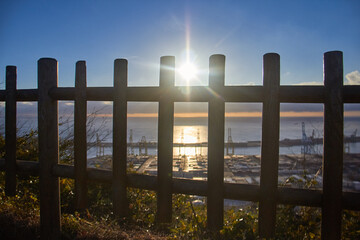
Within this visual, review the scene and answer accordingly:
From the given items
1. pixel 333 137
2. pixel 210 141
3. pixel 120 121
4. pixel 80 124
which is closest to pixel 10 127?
pixel 80 124

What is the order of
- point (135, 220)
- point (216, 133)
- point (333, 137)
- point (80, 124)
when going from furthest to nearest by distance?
point (135, 220) < point (80, 124) < point (216, 133) < point (333, 137)

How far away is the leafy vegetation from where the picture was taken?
8.95 ft

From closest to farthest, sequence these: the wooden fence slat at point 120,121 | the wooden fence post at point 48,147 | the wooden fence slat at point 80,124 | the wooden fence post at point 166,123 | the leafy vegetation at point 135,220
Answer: the wooden fence post at point 166,123 → the wooden fence slat at point 120,121 → the wooden fence slat at point 80,124 → the wooden fence post at point 48,147 → the leafy vegetation at point 135,220

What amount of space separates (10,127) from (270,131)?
10.3ft

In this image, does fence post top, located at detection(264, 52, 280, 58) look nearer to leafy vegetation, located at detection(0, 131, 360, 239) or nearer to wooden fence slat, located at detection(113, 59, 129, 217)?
wooden fence slat, located at detection(113, 59, 129, 217)

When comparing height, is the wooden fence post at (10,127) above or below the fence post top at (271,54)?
below

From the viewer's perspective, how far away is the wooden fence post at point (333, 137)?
5.65ft

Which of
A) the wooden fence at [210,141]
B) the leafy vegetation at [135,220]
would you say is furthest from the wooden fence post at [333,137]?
the leafy vegetation at [135,220]

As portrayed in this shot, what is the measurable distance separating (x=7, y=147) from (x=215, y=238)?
2.83 meters

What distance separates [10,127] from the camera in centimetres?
305

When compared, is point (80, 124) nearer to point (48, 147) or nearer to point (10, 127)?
point (48, 147)

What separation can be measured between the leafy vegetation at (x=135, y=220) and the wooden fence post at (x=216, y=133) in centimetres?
45

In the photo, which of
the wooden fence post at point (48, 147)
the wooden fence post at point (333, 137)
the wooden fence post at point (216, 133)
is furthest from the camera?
the wooden fence post at point (48, 147)

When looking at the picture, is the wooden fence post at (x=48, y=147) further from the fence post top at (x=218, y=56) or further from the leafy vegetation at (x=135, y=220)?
the fence post top at (x=218, y=56)
